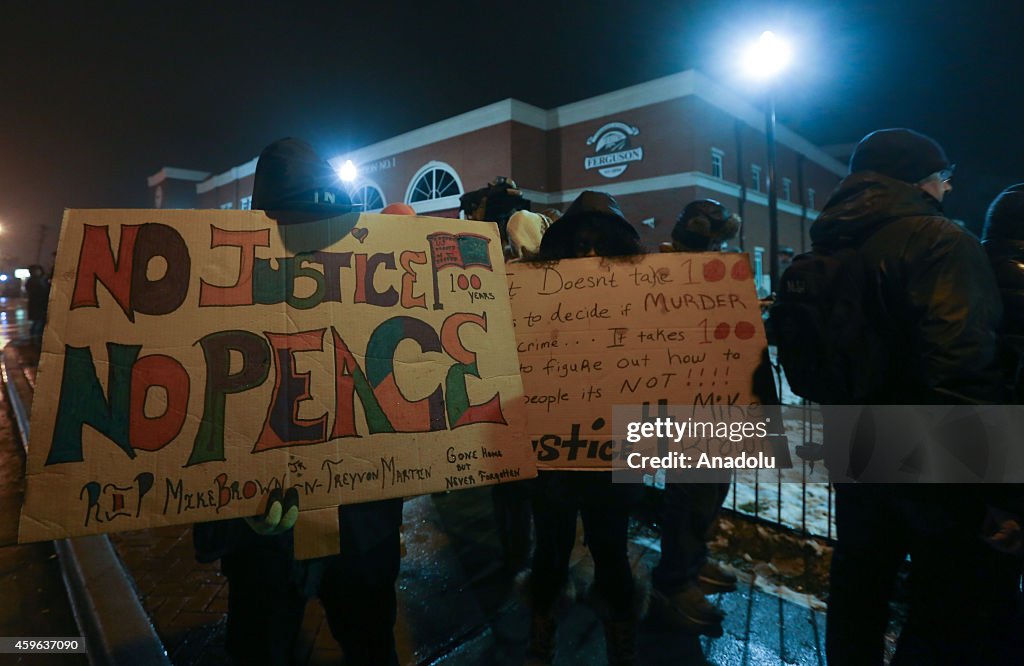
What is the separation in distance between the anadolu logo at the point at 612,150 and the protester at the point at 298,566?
73.0 feet

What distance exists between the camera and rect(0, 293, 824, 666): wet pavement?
245 centimetres

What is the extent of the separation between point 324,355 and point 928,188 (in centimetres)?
234

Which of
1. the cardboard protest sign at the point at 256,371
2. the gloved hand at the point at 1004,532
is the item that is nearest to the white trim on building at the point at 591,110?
the gloved hand at the point at 1004,532

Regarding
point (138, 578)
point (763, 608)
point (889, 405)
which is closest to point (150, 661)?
point (138, 578)

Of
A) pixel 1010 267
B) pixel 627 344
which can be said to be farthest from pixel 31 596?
pixel 1010 267

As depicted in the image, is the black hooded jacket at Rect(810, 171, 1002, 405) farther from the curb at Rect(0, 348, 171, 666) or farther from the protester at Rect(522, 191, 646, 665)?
the curb at Rect(0, 348, 171, 666)

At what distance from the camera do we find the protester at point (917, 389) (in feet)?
5.14

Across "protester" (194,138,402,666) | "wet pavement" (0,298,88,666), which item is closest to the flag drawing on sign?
"protester" (194,138,402,666)

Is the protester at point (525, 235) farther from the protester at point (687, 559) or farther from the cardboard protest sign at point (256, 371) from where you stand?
the protester at point (687, 559)

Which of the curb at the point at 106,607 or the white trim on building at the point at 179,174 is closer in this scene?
the curb at the point at 106,607

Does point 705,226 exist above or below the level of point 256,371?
above

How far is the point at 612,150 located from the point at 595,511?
75.4 ft

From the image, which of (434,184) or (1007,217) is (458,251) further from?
(434,184)

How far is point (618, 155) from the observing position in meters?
22.4
